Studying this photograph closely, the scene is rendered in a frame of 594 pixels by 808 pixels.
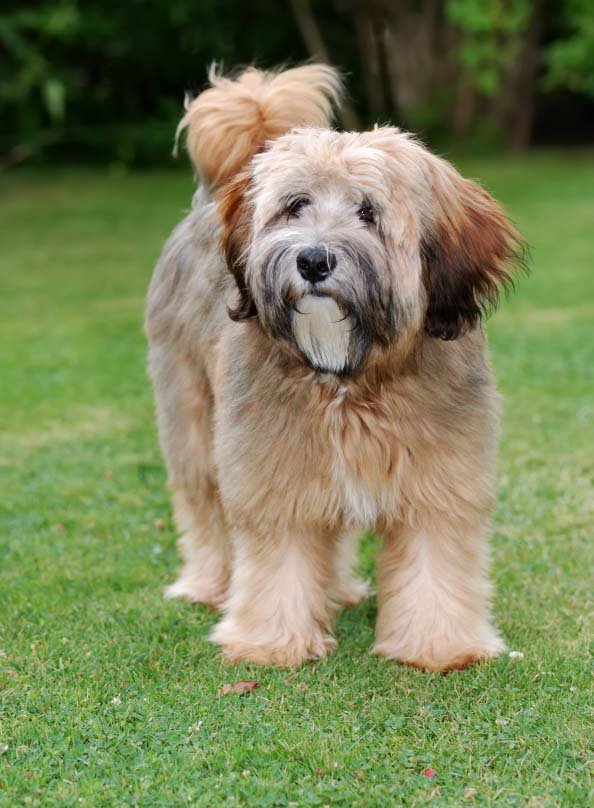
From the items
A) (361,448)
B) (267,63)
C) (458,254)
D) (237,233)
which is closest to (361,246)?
(458,254)

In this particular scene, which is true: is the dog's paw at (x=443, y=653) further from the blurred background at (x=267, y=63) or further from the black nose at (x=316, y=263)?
the blurred background at (x=267, y=63)

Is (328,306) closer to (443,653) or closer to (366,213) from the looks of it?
(366,213)

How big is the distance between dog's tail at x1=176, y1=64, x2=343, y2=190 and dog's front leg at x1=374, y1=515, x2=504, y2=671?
4.88ft

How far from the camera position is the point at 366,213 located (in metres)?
3.43

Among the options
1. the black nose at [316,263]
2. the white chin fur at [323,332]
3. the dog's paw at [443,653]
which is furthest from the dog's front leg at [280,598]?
the black nose at [316,263]

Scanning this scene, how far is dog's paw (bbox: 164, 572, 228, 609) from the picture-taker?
4652 mm

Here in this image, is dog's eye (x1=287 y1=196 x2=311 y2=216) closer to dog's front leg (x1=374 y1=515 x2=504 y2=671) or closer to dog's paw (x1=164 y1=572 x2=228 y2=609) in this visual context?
dog's front leg (x1=374 y1=515 x2=504 y2=671)

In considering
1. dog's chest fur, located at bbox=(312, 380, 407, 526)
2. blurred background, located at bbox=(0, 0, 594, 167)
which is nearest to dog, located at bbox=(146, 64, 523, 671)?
dog's chest fur, located at bbox=(312, 380, 407, 526)

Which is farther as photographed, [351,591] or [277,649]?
[351,591]

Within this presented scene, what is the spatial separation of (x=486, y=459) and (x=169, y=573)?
1.66m

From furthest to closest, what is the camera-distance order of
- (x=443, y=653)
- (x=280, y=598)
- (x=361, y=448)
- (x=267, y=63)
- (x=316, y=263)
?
1. (x=267, y=63)
2. (x=280, y=598)
3. (x=443, y=653)
4. (x=361, y=448)
5. (x=316, y=263)

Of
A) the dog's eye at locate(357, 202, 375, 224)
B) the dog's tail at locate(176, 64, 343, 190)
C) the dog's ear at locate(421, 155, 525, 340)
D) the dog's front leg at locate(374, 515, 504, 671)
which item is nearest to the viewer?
the dog's eye at locate(357, 202, 375, 224)

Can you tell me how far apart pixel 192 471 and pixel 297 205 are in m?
1.51

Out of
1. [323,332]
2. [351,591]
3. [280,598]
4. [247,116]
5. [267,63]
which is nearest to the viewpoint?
[323,332]
